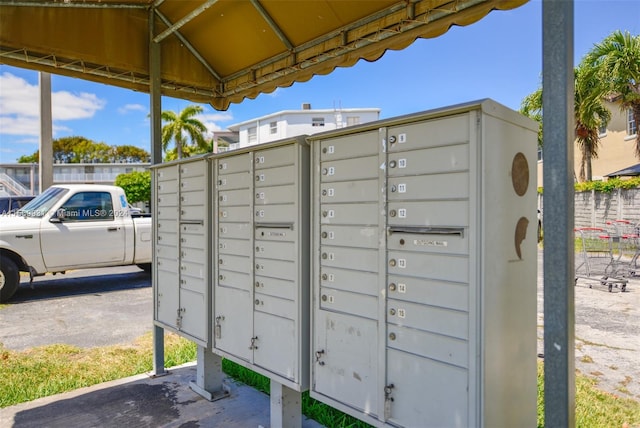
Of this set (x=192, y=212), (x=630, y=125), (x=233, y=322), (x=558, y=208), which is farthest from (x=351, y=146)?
(x=630, y=125)

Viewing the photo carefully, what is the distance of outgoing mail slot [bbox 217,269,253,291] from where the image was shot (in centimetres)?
306

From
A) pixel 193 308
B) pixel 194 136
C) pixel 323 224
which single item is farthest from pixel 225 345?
pixel 194 136

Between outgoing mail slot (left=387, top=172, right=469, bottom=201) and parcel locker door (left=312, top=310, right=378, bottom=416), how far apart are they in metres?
0.71

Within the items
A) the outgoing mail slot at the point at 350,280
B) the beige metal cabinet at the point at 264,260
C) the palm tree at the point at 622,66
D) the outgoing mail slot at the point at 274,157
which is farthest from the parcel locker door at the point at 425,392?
the palm tree at the point at 622,66

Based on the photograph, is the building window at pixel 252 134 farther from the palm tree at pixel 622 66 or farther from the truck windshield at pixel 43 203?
the truck windshield at pixel 43 203

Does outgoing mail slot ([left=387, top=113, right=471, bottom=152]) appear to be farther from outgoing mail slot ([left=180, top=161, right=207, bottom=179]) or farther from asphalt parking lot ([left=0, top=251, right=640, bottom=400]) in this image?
asphalt parking lot ([left=0, top=251, right=640, bottom=400])

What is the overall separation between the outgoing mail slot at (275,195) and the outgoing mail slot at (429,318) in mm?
951

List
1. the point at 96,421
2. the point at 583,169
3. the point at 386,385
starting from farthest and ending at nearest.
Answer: the point at 583,169, the point at 96,421, the point at 386,385

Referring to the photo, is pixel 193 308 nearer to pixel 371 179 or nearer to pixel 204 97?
pixel 371 179

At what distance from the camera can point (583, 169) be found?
64.3 ft

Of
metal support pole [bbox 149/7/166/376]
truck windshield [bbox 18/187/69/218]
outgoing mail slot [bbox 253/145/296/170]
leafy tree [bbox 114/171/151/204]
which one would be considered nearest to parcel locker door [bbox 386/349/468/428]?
outgoing mail slot [bbox 253/145/296/170]

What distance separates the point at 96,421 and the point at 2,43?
10.0 ft

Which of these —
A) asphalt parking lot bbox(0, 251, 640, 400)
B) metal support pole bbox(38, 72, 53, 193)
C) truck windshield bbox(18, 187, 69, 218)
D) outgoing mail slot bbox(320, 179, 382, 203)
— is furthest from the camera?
metal support pole bbox(38, 72, 53, 193)

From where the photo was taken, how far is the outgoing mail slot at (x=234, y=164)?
3.08m
